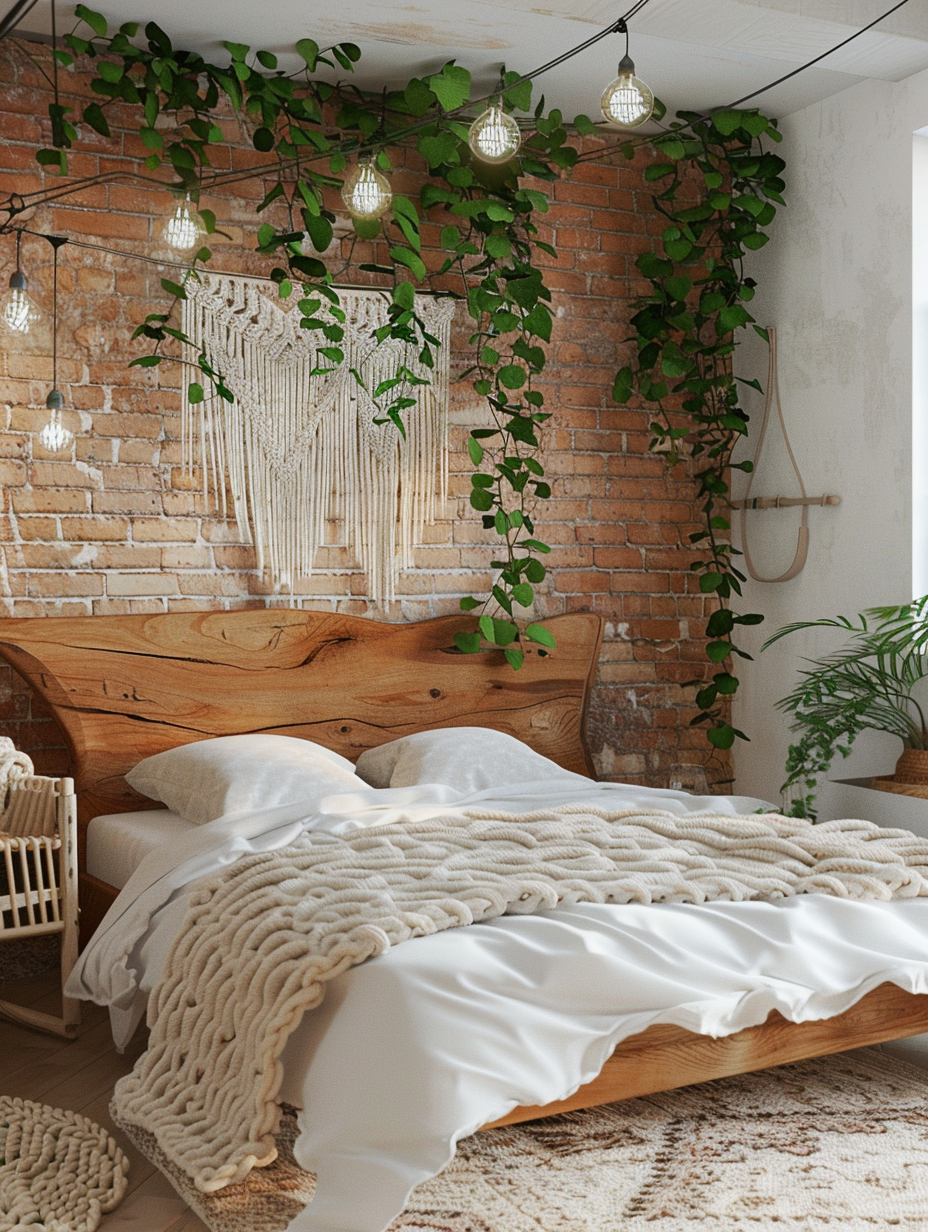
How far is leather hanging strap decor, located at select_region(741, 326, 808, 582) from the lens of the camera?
13.3 feet

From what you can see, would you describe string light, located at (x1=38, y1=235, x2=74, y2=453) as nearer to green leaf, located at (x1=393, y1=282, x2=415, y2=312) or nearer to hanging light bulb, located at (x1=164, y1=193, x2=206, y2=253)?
hanging light bulb, located at (x1=164, y1=193, x2=206, y2=253)

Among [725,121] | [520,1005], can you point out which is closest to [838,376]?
[725,121]

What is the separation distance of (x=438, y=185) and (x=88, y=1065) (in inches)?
109

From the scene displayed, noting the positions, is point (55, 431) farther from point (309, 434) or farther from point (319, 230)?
point (319, 230)

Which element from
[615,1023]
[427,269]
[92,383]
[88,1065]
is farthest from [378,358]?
[615,1023]

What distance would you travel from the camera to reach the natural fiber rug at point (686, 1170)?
1.93 meters

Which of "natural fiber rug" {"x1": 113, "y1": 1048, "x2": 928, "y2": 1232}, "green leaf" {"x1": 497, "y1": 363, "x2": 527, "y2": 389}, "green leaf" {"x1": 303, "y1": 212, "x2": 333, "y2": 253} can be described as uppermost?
"green leaf" {"x1": 303, "y1": 212, "x2": 333, "y2": 253}

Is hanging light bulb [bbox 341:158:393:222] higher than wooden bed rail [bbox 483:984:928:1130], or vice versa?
hanging light bulb [bbox 341:158:393:222]

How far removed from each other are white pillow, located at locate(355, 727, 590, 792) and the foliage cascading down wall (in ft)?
1.44

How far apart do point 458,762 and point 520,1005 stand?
62.2 inches

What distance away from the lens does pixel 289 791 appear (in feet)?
10.1

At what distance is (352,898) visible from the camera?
206cm

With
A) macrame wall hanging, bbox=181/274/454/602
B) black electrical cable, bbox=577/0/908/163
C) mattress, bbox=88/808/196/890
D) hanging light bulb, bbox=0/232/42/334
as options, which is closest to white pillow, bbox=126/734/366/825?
mattress, bbox=88/808/196/890

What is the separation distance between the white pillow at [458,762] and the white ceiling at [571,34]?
196cm
